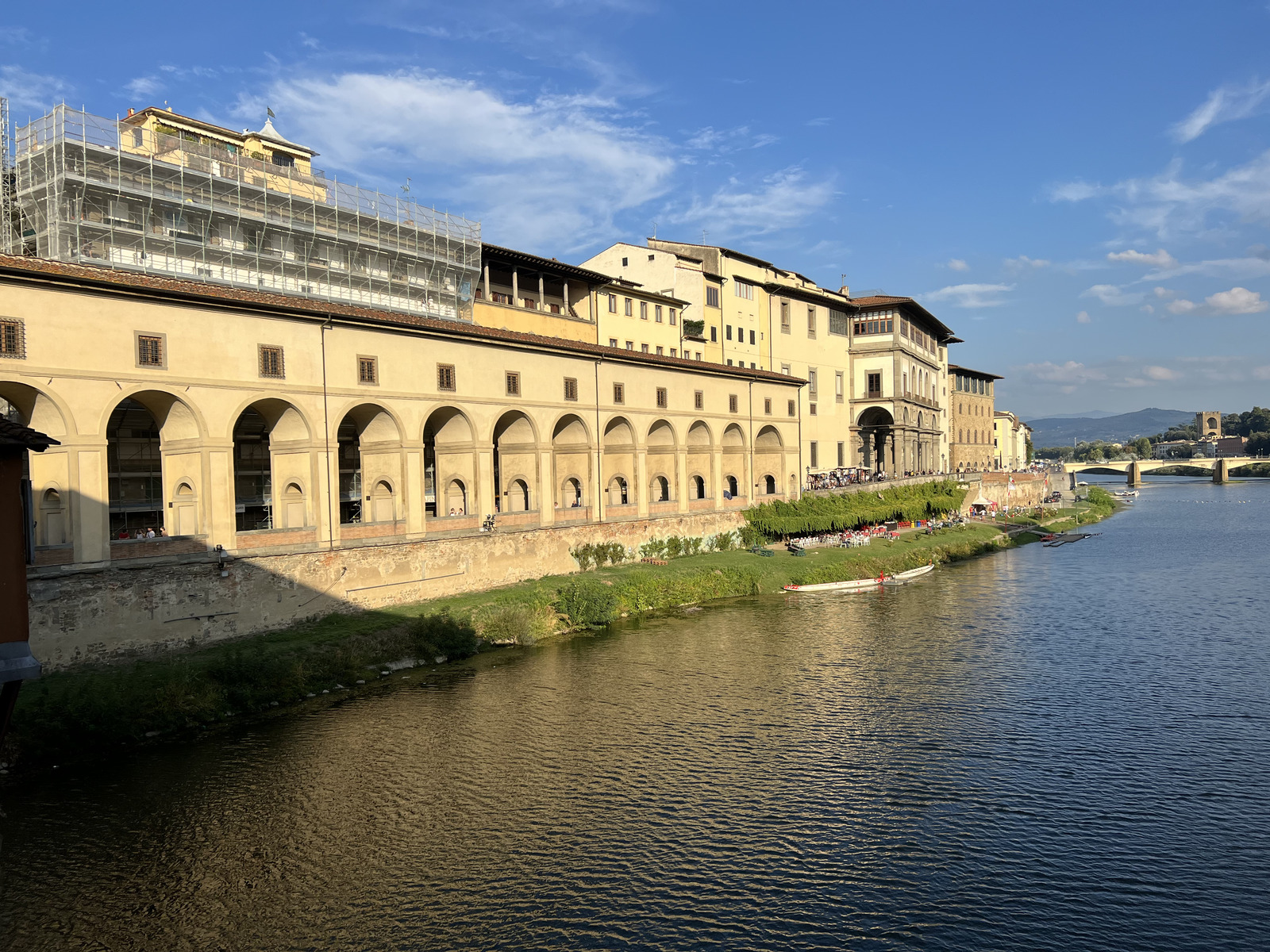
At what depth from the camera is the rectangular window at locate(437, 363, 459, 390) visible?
116 feet

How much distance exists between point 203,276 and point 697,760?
2734 centimetres

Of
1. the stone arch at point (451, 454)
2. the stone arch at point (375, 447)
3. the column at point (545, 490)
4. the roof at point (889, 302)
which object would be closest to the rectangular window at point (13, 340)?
the stone arch at point (375, 447)

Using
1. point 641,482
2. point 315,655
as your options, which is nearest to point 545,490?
point 641,482

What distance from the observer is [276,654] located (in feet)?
86.1

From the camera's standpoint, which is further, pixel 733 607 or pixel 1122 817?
pixel 733 607

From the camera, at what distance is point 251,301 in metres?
28.2

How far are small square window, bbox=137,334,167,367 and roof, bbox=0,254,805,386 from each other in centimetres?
123

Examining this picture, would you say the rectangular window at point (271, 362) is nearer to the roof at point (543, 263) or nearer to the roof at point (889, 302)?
the roof at point (543, 263)

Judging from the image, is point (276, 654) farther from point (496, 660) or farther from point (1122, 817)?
point (1122, 817)

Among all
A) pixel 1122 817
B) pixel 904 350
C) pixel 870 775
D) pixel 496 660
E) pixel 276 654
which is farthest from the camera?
pixel 904 350

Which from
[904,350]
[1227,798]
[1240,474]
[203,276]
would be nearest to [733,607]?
[1227,798]

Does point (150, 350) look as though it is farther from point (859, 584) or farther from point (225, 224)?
point (859, 584)

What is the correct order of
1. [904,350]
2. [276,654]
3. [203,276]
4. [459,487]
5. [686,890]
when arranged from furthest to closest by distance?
[904,350], [459,487], [203,276], [276,654], [686,890]

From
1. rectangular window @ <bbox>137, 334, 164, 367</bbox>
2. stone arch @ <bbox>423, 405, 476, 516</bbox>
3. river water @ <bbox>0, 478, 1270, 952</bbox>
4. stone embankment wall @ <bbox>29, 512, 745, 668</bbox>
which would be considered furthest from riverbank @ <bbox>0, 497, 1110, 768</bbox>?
rectangular window @ <bbox>137, 334, 164, 367</bbox>
